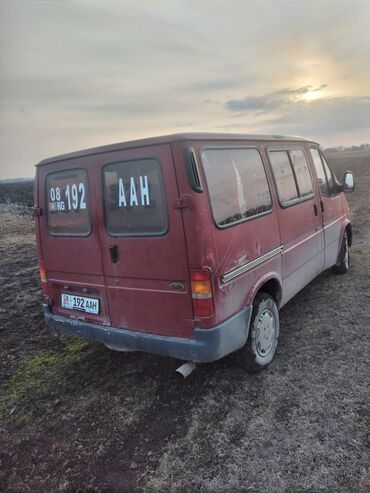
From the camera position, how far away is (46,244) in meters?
3.71

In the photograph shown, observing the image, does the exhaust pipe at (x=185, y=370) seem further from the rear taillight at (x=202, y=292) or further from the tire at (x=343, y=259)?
the tire at (x=343, y=259)

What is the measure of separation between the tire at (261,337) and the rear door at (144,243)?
712 mm

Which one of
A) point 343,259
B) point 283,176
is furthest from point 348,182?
point 283,176

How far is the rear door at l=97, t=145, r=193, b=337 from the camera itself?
113 inches

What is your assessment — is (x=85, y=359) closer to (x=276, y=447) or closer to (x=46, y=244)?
(x=46, y=244)

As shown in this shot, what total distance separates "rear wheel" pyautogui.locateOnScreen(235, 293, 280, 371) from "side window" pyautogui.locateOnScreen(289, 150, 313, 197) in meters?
1.54

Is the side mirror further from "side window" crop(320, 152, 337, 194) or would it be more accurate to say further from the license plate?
the license plate

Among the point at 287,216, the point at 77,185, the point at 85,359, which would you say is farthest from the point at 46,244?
the point at 287,216

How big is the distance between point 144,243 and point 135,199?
35 centimetres

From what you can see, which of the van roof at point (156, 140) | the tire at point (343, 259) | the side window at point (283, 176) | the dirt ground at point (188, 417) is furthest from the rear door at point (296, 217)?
the tire at point (343, 259)

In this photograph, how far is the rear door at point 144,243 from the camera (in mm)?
2863

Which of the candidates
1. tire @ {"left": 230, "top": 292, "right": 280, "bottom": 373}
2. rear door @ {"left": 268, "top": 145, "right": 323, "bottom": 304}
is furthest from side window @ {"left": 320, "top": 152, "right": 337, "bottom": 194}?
tire @ {"left": 230, "top": 292, "right": 280, "bottom": 373}

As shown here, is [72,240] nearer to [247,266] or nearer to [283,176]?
[247,266]

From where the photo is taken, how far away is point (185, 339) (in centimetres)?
300
